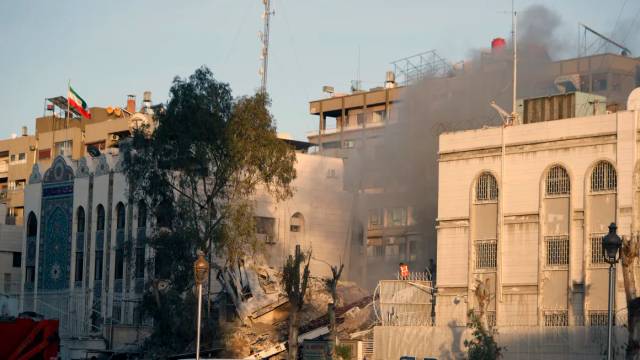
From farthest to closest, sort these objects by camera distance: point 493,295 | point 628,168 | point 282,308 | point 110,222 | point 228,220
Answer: point 110,222 < point 282,308 < point 228,220 < point 493,295 < point 628,168

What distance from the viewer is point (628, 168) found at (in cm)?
5375

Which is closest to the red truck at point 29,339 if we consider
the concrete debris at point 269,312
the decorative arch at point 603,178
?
the concrete debris at point 269,312

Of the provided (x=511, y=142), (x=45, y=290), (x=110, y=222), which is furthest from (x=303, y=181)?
(x=511, y=142)

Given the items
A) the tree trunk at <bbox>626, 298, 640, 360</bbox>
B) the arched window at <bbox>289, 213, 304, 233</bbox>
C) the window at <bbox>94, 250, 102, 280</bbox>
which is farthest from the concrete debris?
the tree trunk at <bbox>626, 298, 640, 360</bbox>

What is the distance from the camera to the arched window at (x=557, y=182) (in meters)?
56.4

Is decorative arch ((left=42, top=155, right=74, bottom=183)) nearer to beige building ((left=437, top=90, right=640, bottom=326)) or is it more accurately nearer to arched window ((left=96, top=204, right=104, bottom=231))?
arched window ((left=96, top=204, right=104, bottom=231))

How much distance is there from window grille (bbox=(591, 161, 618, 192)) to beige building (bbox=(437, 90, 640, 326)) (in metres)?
0.05

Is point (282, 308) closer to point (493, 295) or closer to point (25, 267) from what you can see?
point (493, 295)

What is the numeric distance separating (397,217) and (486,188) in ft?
101

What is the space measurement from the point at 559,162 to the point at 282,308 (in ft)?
68.7

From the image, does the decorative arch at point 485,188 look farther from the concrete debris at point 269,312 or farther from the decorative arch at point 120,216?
the decorative arch at point 120,216

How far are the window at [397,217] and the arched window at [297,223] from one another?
28.8 feet

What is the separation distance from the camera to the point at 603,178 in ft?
181

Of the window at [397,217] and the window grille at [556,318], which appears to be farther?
the window at [397,217]
